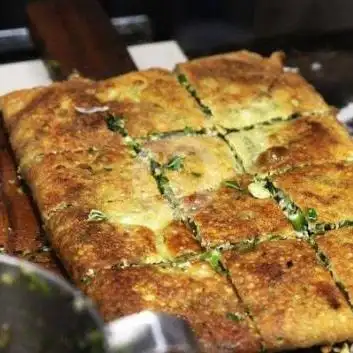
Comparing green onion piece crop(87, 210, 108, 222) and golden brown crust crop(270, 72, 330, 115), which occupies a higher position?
green onion piece crop(87, 210, 108, 222)

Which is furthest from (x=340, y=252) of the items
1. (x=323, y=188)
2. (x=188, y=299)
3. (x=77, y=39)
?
(x=77, y=39)

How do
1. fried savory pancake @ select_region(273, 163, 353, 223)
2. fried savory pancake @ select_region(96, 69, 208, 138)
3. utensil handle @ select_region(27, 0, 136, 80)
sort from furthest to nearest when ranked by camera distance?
utensil handle @ select_region(27, 0, 136, 80)
fried savory pancake @ select_region(96, 69, 208, 138)
fried savory pancake @ select_region(273, 163, 353, 223)

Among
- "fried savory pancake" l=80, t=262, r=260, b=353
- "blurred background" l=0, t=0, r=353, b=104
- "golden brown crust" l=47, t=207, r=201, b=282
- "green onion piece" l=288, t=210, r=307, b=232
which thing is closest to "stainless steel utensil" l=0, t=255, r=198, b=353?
"fried savory pancake" l=80, t=262, r=260, b=353

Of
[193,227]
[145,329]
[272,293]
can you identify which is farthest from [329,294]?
[145,329]

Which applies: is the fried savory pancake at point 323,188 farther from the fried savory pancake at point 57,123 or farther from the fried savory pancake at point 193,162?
the fried savory pancake at point 57,123

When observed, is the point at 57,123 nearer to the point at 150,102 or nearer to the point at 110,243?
the point at 150,102

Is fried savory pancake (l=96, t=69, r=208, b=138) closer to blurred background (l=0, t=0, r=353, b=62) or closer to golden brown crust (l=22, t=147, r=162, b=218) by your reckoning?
golden brown crust (l=22, t=147, r=162, b=218)

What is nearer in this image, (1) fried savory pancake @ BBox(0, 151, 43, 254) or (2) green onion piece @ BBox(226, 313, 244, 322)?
(2) green onion piece @ BBox(226, 313, 244, 322)
